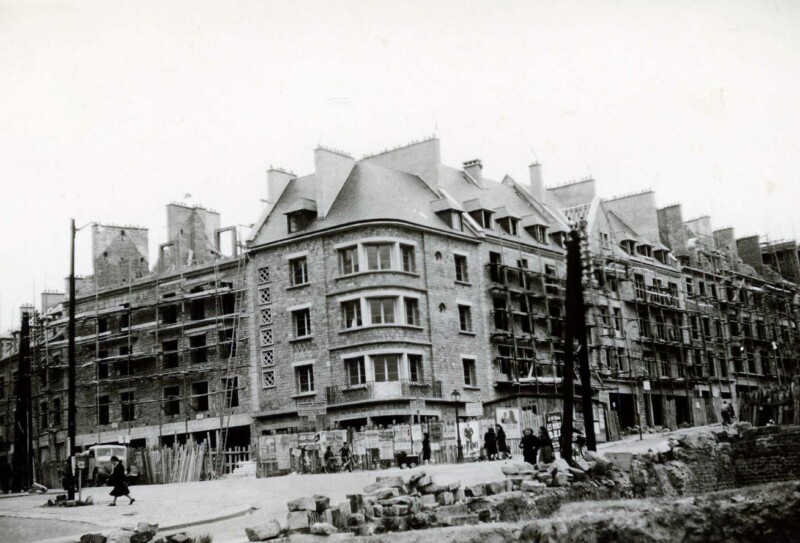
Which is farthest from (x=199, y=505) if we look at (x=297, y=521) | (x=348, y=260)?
(x=348, y=260)

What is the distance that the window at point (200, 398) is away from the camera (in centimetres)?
5234

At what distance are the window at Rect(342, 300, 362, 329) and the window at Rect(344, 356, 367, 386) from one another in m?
1.72

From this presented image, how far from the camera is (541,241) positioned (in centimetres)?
5806

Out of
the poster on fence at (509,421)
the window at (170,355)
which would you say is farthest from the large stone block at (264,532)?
the window at (170,355)

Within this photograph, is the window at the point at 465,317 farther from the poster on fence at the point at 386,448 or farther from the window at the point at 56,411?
the window at the point at 56,411

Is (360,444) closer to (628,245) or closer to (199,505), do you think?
(199,505)

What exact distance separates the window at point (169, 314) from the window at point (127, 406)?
4.59 metres

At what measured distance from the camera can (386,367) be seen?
4634 centimetres

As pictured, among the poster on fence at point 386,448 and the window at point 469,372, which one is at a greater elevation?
the window at point 469,372

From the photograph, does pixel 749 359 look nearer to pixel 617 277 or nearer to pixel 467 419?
pixel 617 277

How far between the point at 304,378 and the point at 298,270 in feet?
18.7

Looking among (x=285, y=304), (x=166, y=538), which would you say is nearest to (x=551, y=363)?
(x=285, y=304)

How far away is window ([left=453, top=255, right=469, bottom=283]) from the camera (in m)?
51.7

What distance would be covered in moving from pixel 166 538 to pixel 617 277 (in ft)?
157
